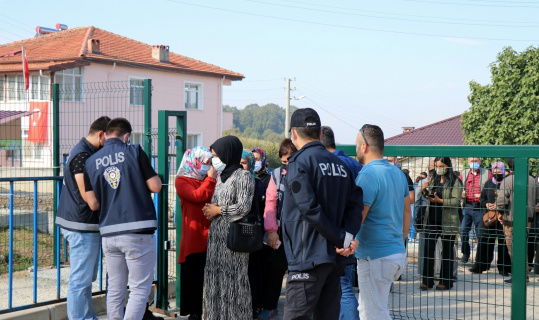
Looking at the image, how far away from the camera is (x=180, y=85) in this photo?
118 feet

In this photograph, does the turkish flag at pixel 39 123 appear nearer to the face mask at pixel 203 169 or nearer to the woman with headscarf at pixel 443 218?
the face mask at pixel 203 169

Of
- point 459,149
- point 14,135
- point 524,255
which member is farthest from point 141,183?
point 14,135

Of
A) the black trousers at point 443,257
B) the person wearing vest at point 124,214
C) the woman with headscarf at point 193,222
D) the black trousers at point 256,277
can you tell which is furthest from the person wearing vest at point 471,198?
the person wearing vest at point 124,214

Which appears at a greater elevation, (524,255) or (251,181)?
(251,181)

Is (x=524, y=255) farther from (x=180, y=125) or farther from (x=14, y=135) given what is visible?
(x=14, y=135)

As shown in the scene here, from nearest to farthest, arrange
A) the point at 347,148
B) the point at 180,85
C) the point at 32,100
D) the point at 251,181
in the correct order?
the point at 251,181 → the point at 347,148 → the point at 32,100 → the point at 180,85

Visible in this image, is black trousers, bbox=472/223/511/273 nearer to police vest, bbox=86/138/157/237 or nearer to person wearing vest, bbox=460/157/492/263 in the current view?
person wearing vest, bbox=460/157/492/263

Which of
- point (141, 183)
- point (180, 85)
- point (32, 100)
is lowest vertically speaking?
point (141, 183)

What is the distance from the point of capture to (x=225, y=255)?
5074 millimetres

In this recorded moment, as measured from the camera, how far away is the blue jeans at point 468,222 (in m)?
4.95

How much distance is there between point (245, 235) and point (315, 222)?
1.36 m

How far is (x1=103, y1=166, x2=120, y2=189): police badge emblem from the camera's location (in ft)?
15.3

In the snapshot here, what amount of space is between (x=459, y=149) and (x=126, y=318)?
3325mm

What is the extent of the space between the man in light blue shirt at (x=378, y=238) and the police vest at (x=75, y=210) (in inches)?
94.0
